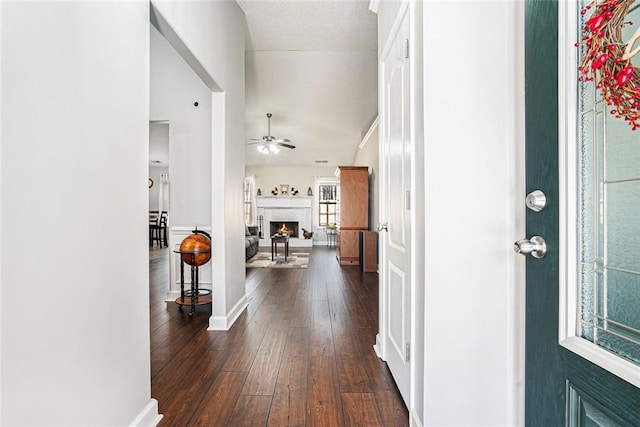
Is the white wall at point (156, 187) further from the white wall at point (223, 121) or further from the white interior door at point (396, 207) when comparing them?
the white interior door at point (396, 207)

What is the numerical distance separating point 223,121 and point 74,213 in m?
2.11

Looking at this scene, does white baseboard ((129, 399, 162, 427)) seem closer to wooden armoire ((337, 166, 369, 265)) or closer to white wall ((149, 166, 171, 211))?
wooden armoire ((337, 166, 369, 265))

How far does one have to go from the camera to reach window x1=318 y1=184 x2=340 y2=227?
440 inches

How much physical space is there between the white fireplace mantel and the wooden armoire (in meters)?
4.03

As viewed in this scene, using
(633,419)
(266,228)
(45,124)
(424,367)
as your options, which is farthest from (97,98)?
(266,228)

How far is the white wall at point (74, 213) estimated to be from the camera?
947mm

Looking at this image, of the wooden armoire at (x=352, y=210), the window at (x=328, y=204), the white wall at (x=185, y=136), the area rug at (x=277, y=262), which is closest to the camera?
the white wall at (x=185, y=136)

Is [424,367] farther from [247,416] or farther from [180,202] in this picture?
[180,202]

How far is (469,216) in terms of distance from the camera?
1425 mm

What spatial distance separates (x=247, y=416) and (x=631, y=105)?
1.88 m

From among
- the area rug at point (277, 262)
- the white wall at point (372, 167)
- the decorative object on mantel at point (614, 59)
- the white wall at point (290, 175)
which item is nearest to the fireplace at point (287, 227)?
the white wall at point (290, 175)

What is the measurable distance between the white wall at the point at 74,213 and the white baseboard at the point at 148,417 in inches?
1.2

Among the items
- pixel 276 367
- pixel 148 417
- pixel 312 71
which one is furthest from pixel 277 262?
pixel 148 417

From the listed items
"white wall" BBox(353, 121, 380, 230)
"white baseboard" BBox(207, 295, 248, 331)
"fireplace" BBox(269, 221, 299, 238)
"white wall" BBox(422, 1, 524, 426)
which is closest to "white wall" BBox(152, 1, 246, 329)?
"white baseboard" BBox(207, 295, 248, 331)
